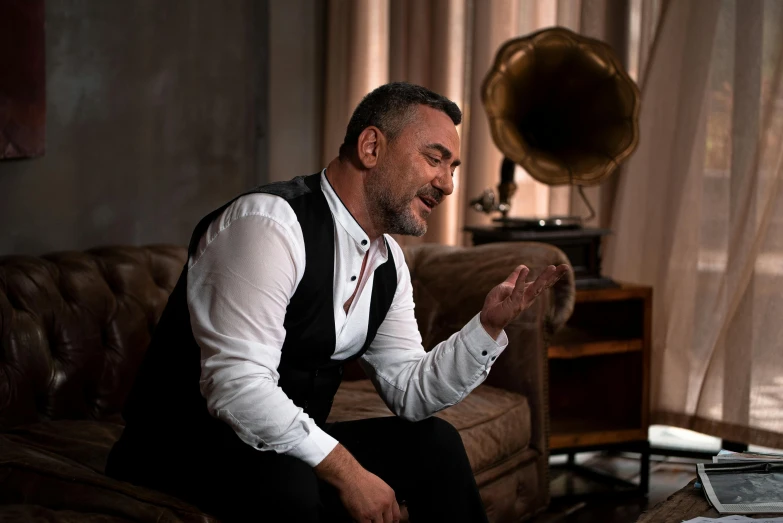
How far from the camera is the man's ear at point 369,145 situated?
70.6 inches

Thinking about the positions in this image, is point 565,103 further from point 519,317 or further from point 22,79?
point 22,79

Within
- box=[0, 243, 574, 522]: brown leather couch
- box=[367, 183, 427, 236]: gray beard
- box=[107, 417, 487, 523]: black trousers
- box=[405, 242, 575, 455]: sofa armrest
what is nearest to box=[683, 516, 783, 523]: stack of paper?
box=[107, 417, 487, 523]: black trousers

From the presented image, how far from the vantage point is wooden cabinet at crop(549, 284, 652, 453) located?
301 cm

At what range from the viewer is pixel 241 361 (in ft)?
5.08

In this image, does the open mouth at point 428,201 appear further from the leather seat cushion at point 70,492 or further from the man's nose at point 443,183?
the leather seat cushion at point 70,492

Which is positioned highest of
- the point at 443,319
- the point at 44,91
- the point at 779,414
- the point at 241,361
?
the point at 44,91

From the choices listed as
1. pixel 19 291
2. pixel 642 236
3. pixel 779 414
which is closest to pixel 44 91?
pixel 19 291

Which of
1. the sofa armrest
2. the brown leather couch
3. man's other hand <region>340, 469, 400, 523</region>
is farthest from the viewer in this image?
the sofa armrest

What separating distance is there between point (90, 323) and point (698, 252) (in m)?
2.14

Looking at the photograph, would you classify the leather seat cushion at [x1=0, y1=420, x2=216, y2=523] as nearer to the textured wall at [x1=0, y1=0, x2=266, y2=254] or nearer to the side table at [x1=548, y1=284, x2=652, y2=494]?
the textured wall at [x1=0, y1=0, x2=266, y2=254]

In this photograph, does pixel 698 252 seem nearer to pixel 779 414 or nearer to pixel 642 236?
pixel 642 236

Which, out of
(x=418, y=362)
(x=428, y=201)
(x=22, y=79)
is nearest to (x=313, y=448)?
(x=418, y=362)

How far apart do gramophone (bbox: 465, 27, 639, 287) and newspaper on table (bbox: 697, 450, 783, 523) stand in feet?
4.28

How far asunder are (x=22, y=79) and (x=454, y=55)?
180 centimetres
